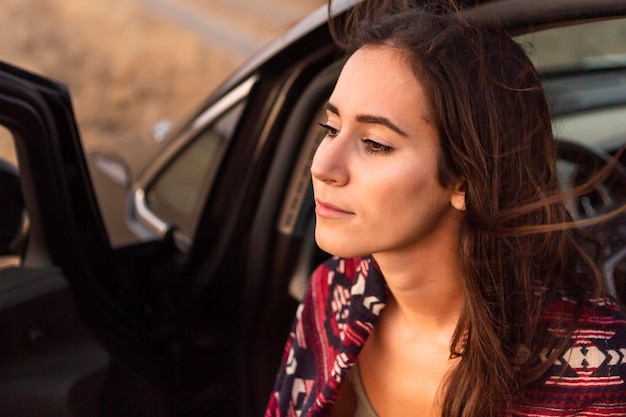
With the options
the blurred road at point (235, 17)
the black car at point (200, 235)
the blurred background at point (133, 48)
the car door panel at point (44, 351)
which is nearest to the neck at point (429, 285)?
the black car at point (200, 235)

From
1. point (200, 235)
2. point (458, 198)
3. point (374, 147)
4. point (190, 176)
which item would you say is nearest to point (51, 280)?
point (200, 235)

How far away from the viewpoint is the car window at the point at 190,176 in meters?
3.11

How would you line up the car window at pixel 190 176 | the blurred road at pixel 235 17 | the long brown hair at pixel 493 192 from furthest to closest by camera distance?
1. the blurred road at pixel 235 17
2. the car window at pixel 190 176
3. the long brown hair at pixel 493 192

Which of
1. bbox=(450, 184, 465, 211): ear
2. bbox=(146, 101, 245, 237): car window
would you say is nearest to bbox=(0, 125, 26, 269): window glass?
bbox=(146, 101, 245, 237): car window

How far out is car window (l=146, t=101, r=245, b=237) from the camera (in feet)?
10.2

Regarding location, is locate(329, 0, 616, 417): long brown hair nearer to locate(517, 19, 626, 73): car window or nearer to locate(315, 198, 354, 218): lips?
locate(315, 198, 354, 218): lips

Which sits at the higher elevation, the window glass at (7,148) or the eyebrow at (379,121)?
the eyebrow at (379,121)

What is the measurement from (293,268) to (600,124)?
1.43 m

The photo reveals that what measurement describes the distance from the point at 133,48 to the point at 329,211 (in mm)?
10883

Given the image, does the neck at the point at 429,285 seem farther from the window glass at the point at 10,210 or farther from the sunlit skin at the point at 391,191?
the window glass at the point at 10,210

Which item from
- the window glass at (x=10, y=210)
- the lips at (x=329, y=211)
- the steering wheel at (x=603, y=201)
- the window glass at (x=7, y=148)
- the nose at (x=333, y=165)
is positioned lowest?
the window glass at (x=10, y=210)

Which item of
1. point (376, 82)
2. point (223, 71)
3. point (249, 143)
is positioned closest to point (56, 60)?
point (223, 71)

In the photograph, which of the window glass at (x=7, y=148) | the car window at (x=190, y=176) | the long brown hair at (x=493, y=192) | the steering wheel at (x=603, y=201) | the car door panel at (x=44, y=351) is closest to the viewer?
the long brown hair at (x=493, y=192)

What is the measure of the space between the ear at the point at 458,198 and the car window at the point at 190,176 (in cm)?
121
